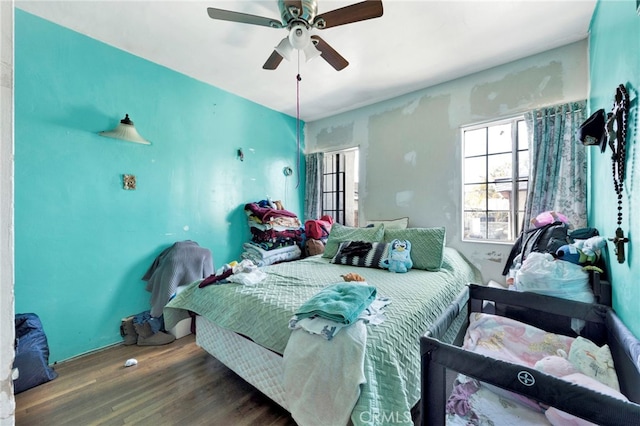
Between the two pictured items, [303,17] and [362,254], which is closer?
[303,17]

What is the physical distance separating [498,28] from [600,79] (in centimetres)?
82

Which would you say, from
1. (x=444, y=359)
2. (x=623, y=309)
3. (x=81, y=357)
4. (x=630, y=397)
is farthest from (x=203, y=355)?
(x=623, y=309)

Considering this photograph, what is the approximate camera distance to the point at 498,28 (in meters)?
2.06

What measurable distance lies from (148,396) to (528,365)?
224cm

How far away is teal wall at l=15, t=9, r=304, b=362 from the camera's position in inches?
76.0

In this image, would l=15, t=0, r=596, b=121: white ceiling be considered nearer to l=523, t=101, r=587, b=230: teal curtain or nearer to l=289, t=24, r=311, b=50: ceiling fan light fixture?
l=289, t=24, r=311, b=50: ceiling fan light fixture

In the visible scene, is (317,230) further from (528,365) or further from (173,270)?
(528,365)

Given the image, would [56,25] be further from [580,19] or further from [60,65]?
[580,19]

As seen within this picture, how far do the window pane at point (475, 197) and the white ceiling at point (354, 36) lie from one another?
4.02 ft

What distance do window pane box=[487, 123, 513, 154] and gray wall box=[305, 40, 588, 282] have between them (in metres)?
0.16

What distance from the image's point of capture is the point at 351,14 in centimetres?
158

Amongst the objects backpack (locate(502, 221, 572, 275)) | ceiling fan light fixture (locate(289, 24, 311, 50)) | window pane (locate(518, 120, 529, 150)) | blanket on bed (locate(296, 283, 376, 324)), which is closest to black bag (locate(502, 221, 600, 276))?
backpack (locate(502, 221, 572, 275))

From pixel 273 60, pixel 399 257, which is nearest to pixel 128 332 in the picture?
pixel 399 257

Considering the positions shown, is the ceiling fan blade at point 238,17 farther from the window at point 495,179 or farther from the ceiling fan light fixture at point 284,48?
the window at point 495,179
